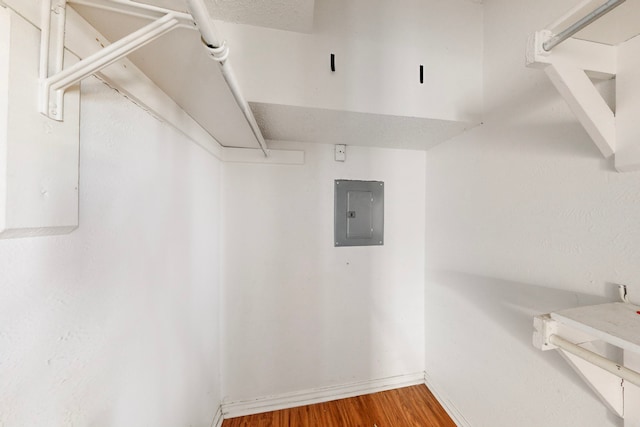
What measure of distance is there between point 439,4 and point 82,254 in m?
1.80

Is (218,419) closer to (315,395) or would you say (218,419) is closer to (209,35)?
(315,395)

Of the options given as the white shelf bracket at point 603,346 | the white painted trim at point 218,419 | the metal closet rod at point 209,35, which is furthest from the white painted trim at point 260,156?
the white painted trim at point 218,419

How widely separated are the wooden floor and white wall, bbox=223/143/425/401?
12 cm

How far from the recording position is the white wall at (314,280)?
54.1 inches

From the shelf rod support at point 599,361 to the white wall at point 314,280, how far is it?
0.94m

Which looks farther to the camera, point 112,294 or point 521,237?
point 521,237

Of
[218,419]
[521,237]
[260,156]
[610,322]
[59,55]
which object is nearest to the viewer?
[59,55]

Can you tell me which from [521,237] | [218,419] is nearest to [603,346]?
[521,237]

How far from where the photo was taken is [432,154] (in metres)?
1.50

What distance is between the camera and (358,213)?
1490mm

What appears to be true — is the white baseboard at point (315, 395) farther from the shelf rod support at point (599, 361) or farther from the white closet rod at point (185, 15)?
the white closet rod at point (185, 15)

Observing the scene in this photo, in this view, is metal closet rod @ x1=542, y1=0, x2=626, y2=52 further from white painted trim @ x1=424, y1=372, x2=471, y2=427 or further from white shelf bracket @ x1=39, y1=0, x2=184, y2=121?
white painted trim @ x1=424, y1=372, x2=471, y2=427

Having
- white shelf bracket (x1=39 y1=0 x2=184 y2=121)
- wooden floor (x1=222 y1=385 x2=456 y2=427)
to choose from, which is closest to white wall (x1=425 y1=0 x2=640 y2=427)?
wooden floor (x1=222 y1=385 x2=456 y2=427)

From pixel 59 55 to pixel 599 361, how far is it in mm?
1449
